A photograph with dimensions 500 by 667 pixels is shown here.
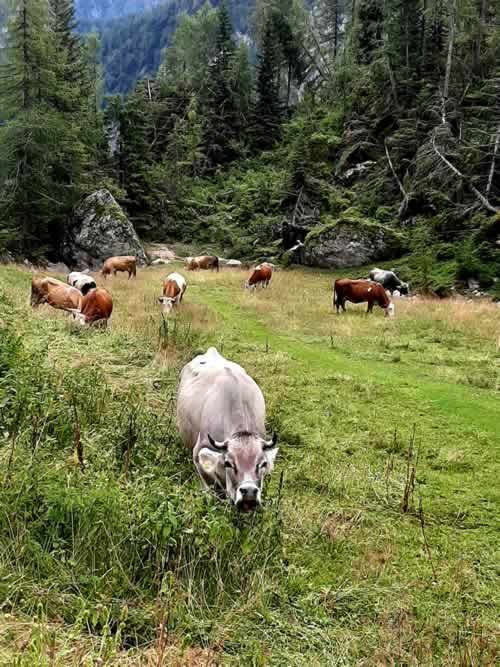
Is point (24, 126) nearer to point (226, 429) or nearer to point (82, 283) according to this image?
point (82, 283)

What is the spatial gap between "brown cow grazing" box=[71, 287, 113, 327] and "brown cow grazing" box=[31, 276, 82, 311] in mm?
985

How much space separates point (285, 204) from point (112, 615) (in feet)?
124

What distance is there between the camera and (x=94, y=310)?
1293 centimetres

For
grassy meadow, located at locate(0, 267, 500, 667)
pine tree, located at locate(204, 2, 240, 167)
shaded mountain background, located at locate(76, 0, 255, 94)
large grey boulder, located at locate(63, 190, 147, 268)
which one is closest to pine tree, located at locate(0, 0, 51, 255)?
large grey boulder, located at locate(63, 190, 147, 268)

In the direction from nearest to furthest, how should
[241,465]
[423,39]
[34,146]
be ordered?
[241,465], [34,146], [423,39]

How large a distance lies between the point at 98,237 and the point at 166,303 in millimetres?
17716

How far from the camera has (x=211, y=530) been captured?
398 centimetres

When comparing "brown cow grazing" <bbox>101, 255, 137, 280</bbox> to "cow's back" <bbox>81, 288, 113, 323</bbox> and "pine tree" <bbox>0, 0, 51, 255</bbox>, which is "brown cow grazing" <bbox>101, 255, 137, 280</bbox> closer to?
"pine tree" <bbox>0, 0, 51, 255</bbox>

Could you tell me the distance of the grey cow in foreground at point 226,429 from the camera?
15.7ft

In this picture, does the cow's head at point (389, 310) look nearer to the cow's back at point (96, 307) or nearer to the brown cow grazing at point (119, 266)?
the cow's back at point (96, 307)

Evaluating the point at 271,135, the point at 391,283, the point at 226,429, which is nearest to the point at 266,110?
the point at 271,135

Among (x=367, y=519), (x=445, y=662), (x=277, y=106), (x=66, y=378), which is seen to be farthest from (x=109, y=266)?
(x=277, y=106)

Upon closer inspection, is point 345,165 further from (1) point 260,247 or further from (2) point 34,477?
(2) point 34,477

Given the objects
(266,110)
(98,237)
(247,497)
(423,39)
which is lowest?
(247,497)
